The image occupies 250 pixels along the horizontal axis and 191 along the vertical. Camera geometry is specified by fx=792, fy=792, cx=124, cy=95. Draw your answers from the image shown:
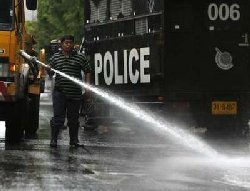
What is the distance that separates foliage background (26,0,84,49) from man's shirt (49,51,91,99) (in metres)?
26.1

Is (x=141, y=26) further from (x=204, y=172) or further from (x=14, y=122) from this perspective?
(x=204, y=172)

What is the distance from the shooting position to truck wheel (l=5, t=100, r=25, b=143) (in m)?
13.2

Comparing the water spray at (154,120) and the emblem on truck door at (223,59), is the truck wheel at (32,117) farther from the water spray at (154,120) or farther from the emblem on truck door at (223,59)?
the emblem on truck door at (223,59)

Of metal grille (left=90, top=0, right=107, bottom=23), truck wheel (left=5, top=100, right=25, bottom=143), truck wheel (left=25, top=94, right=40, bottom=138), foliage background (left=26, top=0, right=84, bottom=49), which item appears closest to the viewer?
truck wheel (left=5, top=100, right=25, bottom=143)

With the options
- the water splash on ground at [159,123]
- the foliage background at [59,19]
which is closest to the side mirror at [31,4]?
the water splash on ground at [159,123]

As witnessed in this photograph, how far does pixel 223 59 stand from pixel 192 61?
0.70m

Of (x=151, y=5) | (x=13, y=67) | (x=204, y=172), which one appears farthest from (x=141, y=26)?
(x=204, y=172)

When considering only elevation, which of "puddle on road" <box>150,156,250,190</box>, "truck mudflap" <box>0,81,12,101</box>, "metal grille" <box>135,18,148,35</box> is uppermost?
"metal grille" <box>135,18,148,35</box>

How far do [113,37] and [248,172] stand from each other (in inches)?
296

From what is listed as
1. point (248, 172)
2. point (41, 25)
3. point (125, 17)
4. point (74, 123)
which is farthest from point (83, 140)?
point (41, 25)

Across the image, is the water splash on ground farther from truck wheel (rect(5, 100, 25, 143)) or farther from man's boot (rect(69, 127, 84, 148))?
truck wheel (rect(5, 100, 25, 143))

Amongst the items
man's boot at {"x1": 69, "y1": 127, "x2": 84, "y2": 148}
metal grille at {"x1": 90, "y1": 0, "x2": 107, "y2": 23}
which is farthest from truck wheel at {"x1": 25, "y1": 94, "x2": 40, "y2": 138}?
man's boot at {"x1": 69, "y1": 127, "x2": 84, "y2": 148}

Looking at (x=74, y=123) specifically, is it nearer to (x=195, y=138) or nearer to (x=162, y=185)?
(x=195, y=138)

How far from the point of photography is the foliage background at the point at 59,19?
138 ft
